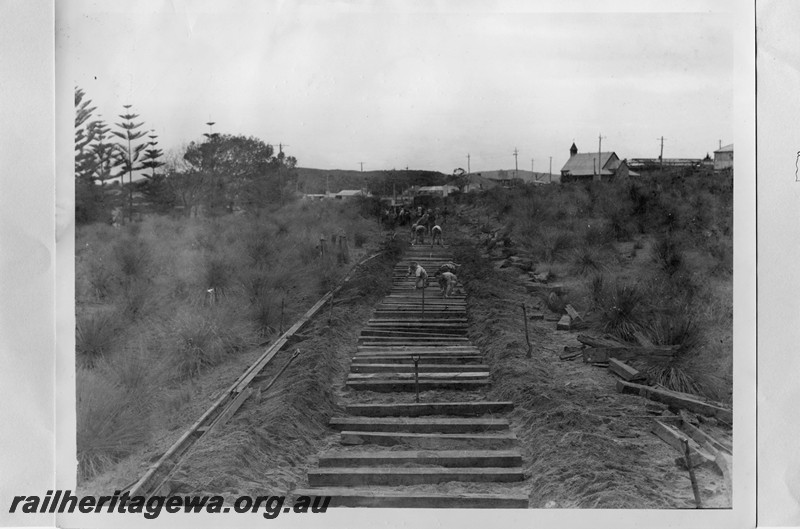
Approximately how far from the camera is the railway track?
349 centimetres

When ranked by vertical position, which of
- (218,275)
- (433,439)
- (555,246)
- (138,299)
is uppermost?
(555,246)

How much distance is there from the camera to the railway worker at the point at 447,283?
20.8 ft

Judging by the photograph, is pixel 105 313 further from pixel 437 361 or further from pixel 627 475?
pixel 627 475

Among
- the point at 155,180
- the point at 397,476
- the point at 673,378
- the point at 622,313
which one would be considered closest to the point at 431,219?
the point at 622,313

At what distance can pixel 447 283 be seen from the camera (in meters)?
6.42

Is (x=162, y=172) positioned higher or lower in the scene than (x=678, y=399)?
higher

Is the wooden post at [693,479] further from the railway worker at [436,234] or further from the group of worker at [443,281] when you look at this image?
the railway worker at [436,234]

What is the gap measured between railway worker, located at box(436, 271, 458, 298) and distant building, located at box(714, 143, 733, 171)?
2.63 metres

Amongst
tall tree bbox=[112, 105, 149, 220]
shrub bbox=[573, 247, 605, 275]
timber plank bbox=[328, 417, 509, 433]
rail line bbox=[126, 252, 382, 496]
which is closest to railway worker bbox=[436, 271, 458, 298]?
rail line bbox=[126, 252, 382, 496]

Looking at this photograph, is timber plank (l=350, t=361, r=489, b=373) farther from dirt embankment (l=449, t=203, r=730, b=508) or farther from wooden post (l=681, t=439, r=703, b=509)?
wooden post (l=681, t=439, r=703, b=509)

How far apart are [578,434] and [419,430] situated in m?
0.96

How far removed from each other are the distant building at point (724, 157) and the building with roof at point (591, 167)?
4.34ft

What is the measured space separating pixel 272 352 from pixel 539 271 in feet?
15.0

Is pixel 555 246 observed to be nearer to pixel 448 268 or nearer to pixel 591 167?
pixel 591 167
